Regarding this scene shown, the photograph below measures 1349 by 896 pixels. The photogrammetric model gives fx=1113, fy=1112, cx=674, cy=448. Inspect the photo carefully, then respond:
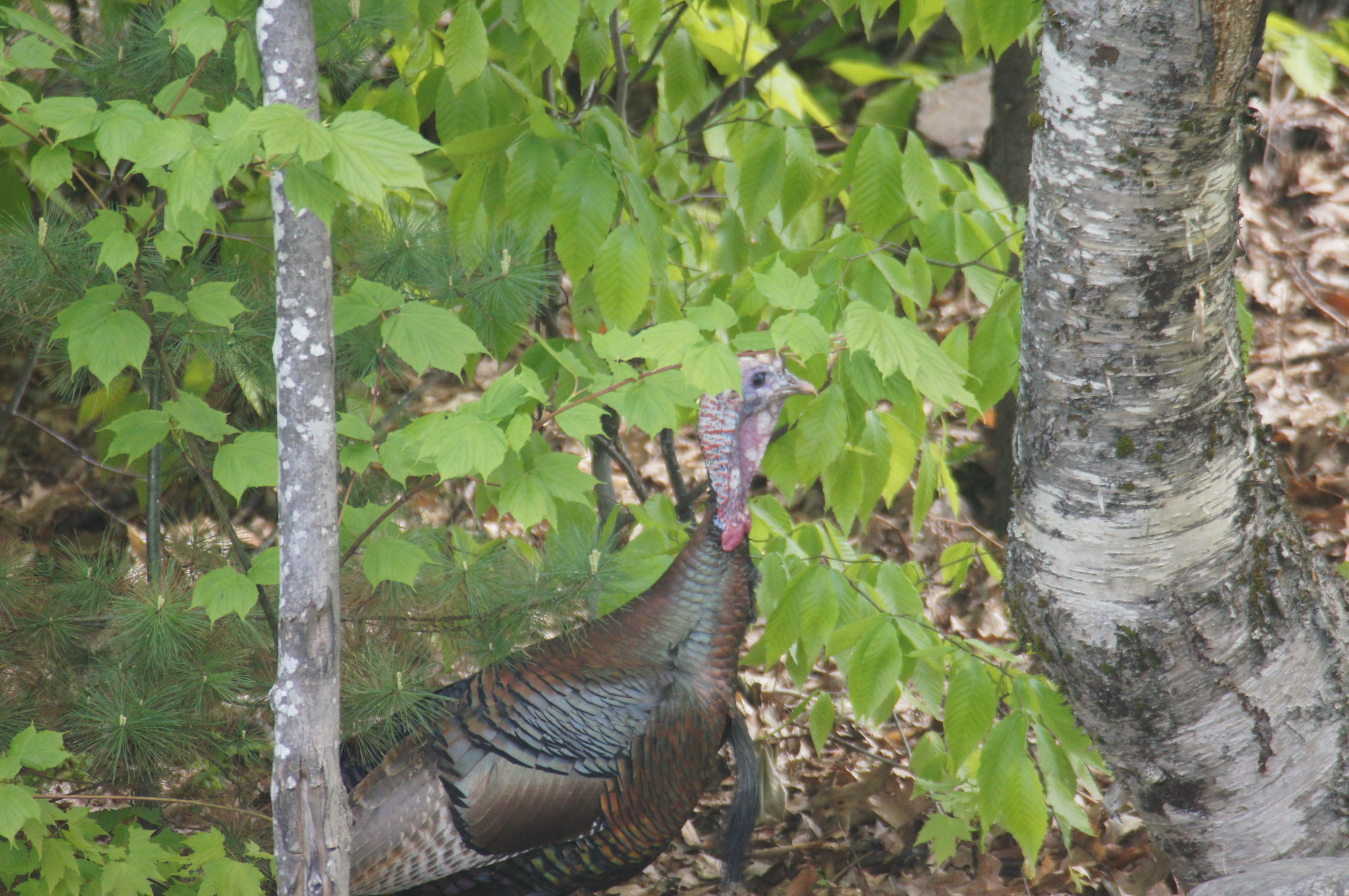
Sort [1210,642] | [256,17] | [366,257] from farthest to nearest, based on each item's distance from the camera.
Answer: [366,257]
[1210,642]
[256,17]

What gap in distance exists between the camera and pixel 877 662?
8.45 feet

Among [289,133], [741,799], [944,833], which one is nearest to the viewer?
[289,133]

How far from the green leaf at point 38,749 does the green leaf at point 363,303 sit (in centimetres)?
99

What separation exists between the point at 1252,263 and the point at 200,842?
17.1 feet

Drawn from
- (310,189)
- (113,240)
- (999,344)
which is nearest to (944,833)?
(999,344)

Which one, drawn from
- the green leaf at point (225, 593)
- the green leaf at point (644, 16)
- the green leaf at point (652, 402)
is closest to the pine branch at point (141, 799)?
the green leaf at point (225, 593)

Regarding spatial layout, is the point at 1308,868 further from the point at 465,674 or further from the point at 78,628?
the point at 78,628

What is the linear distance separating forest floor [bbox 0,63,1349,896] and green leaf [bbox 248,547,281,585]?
51.0 inches

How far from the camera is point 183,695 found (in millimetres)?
2639

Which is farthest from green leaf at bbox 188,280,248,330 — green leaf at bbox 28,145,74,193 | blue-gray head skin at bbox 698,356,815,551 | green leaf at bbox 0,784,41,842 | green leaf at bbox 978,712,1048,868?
green leaf at bbox 978,712,1048,868

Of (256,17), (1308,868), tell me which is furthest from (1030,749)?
(256,17)

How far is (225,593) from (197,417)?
40 cm

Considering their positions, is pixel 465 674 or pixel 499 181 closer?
pixel 499 181

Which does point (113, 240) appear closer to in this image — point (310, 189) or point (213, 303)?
point (213, 303)
